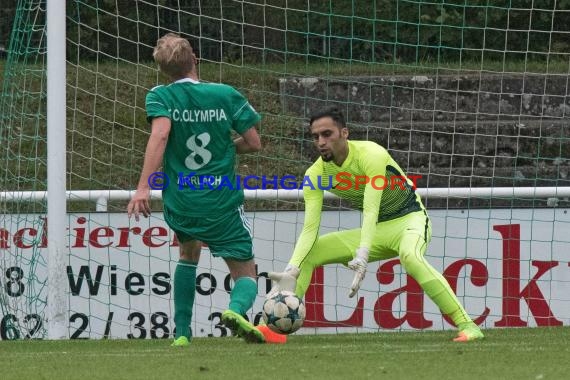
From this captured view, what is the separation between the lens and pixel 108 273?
9805mm

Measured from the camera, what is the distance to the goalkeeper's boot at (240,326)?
6.95 meters

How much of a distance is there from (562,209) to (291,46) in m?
2.73

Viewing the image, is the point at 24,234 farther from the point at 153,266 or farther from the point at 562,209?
the point at 562,209

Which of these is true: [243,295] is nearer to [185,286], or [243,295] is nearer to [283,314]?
[283,314]

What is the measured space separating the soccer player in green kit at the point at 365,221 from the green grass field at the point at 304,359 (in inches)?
13.3

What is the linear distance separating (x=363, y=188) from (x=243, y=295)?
3.53 feet

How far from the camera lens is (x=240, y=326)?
701 centimetres

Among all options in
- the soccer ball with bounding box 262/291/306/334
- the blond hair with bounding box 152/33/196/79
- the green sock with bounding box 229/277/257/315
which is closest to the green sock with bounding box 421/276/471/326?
the soccer ball with bounding box 262/291/306/334

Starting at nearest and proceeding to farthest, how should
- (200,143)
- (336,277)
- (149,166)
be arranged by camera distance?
(149,166), (200,143), (336,277)

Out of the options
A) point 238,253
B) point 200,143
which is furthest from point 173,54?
point 238,253

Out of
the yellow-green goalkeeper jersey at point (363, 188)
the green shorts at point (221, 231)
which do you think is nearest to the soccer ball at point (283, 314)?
the green shorts at point (221, 231)

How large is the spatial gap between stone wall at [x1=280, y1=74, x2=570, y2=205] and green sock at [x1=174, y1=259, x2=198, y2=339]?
4.76 metres

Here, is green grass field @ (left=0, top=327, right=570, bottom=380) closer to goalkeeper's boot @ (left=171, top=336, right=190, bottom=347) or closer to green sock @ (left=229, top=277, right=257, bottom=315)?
goalkeeper's boot @ (left=171, top=336, right=190, bottom=347)

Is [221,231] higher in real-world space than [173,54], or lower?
lower
